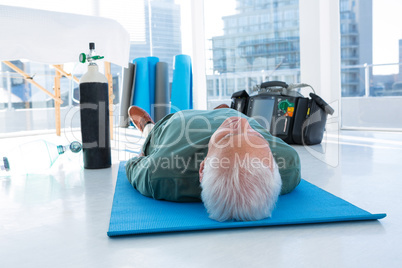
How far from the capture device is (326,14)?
364 centimetres

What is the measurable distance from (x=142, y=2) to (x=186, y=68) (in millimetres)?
1308

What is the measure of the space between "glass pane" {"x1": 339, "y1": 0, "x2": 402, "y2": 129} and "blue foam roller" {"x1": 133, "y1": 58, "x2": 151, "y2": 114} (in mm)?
1951

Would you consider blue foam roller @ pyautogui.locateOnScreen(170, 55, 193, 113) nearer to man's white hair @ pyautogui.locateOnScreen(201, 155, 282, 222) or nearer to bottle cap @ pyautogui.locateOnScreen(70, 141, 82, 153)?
bottle cap @ pyautogui.locateOnScreen(70, 141, 82, 153)

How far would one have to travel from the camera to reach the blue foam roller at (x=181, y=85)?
3.91 m

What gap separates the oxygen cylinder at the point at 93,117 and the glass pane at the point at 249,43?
8.63 ft

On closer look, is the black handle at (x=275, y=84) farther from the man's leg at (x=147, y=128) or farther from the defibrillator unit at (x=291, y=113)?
the man's leg at (x=147, y=128)

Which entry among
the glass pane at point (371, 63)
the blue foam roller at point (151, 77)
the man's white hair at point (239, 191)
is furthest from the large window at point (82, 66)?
the man's white hair at point (239, 191)

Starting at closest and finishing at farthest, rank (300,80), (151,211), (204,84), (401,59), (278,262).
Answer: (278,262), (151,211), (401,59), (300,80), (204,84)

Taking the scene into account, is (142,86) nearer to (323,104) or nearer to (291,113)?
(291,113)

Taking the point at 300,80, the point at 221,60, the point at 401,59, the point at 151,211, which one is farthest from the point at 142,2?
the point at 151,211

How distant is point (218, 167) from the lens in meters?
0.92

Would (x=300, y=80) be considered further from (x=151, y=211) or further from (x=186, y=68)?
(x=151, y=211)

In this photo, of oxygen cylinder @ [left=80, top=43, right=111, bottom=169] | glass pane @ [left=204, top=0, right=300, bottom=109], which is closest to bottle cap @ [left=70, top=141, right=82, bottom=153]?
oxygen cylinder @ [left=80, top=43, right=111, bottom=169]

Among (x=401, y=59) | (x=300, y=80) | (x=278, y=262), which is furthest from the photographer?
(x=300, y=80)
